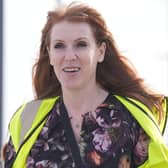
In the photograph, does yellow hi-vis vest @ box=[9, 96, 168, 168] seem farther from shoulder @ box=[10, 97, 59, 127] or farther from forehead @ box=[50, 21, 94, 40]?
forehead @ box=[50, 21, 94, 40]

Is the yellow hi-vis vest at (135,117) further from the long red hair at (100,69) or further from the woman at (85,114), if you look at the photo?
the long red hair at (100,69)

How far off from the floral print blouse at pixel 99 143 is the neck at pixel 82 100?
36 mm

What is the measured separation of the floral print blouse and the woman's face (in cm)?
18

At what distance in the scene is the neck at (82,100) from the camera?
14.7ft

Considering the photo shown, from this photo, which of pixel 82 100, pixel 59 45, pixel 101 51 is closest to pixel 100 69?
pixel 101 51

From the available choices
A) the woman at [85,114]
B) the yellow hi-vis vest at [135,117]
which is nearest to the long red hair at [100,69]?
the woman at [85,114]

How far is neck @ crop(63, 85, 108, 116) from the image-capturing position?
4.49 m

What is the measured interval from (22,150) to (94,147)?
0.34m

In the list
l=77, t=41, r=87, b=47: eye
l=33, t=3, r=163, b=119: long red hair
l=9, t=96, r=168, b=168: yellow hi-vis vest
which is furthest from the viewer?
l=33, t=3, r=163, b=119: long red hair

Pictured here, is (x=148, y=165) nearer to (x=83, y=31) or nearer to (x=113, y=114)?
(x=113, y=114)

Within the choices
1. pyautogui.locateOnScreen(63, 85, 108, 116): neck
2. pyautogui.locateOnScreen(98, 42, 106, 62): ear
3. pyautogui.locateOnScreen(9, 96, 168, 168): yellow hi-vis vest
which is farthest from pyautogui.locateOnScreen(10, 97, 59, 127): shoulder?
pyautogui.locateOnScreen(98, 42, 106, 62): ear

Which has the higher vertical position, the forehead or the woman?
the forehead

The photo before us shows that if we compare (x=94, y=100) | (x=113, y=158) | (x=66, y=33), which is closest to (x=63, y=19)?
(x=66, y=33)

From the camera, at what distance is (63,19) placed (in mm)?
4504
